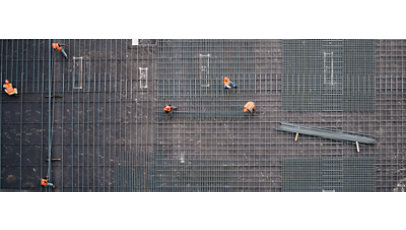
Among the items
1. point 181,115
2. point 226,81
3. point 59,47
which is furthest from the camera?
point 181,115

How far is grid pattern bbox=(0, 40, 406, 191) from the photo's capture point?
8438 mm

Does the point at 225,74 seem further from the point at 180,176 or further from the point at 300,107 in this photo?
the point at 180,176

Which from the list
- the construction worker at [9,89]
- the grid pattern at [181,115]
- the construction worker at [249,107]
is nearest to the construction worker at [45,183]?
the grid pattern at [181,115]

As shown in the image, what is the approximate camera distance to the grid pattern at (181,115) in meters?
8.44

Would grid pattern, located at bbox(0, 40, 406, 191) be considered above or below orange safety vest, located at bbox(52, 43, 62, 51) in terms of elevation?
below

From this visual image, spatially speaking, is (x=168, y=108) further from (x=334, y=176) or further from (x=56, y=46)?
(x=334, y=176)

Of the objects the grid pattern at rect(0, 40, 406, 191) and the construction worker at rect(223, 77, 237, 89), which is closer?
the construction worker at rect(223, 77, 237, 89)

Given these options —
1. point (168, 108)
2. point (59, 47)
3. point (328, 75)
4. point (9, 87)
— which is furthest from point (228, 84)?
point (9, 87)

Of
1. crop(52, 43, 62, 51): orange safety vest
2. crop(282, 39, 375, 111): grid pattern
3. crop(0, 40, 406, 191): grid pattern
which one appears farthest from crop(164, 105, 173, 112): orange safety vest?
crop(52, 43, 62, 51): orange safety vest

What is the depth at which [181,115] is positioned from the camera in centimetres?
862

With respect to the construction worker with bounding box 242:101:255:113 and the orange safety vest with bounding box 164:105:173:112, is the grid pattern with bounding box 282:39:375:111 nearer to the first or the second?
the construction worker with bounding box 242:101:255:113

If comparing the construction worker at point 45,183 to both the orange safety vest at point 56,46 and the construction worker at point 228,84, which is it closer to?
the orange safety vest at point 56,46

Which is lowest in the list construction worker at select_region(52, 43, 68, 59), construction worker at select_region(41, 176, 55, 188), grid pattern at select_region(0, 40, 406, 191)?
construction worker at select_region(41, 176, 55, 188)

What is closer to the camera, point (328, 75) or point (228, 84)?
point (228, 84)
